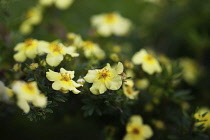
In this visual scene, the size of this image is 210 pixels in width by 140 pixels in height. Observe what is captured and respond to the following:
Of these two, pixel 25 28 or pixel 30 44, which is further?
pixel 25 28

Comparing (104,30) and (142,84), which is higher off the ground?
(104,30)

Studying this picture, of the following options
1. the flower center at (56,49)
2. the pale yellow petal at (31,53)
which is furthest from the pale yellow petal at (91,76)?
the pale yellow petal at (31,53)

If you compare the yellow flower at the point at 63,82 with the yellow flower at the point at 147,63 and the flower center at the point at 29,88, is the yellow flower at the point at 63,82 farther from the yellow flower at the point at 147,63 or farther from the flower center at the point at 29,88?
the yellow flower at the point at 147,63

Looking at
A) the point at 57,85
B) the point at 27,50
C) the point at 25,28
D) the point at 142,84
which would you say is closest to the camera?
the point at 57,85

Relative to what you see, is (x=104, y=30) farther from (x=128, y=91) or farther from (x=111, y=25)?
(x=128, y=91)

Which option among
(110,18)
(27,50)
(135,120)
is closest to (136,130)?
(135,120)

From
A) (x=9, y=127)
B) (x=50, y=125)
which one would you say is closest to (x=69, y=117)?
(x=50, y=125)

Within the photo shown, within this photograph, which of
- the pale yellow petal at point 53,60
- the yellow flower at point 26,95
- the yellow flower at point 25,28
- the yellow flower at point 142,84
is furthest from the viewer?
the yellow flower at point 25,28

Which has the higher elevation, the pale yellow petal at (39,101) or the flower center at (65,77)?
the flower center at (65,77)
